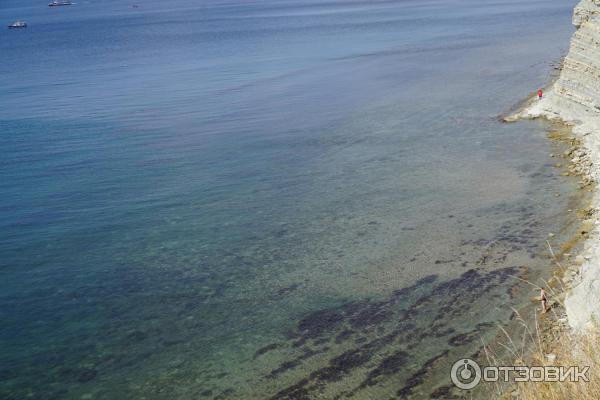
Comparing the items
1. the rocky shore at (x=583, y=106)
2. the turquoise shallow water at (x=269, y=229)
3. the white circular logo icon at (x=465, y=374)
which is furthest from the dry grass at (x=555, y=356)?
the rocky shore at (x=583, y=106)

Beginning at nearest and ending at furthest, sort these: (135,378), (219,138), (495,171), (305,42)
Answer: (135,378)
(495,171)
(219,138)
(305,42)

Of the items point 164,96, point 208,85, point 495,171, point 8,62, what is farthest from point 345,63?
point 8,62

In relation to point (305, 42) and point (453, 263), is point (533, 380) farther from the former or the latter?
point (305, 42)

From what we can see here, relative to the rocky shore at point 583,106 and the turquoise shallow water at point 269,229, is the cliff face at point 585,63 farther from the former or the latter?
the turquoise shallow water at point 269,229

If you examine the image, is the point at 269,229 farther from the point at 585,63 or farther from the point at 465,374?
the point at 585,63

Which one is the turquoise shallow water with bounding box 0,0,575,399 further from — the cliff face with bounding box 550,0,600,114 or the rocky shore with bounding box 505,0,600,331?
the cliff face with bounding box 550,0,600,114

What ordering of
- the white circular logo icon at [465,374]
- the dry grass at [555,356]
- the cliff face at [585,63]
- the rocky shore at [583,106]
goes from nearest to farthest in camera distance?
the dry grass at [555,356], the white circular logo icon at [465,374], the rocky shore at [583,106], the cliff face at [585,63]
